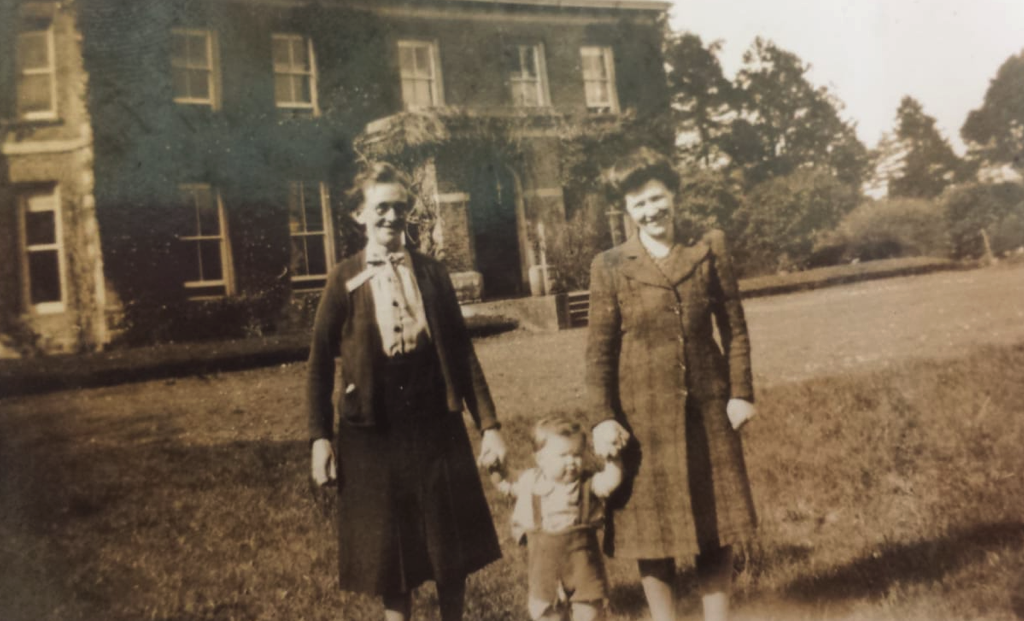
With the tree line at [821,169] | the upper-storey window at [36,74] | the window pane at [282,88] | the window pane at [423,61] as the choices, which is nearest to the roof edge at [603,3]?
the tree line at [821,169]

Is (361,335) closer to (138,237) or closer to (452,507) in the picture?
(452,507)

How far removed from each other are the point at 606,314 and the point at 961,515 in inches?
66.9

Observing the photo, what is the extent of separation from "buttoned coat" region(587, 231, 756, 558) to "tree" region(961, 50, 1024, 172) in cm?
173

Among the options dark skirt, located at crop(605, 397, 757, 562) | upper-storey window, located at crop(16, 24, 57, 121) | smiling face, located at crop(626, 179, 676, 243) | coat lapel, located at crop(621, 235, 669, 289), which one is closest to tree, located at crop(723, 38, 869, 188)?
smiling face, located at crop(626, 179, 676, 243)

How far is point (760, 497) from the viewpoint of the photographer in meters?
2.75

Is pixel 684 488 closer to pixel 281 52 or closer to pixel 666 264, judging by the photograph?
pixel 666 264

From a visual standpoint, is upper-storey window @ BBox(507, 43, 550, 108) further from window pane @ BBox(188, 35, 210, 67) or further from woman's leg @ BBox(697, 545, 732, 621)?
woman's leg @ BBox(697, 545, 732, 621)

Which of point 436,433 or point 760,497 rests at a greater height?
point 436,433

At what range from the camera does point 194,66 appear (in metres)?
2.48

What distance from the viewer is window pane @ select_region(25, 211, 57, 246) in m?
2.44

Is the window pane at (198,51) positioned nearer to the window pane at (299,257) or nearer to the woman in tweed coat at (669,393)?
the window pane at (299,257)

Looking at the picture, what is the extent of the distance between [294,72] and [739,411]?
5.76 ft

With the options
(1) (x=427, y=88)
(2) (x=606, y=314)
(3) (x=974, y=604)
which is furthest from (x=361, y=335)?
(3) (x=974, y=604)

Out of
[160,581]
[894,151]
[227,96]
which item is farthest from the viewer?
[894,151]
